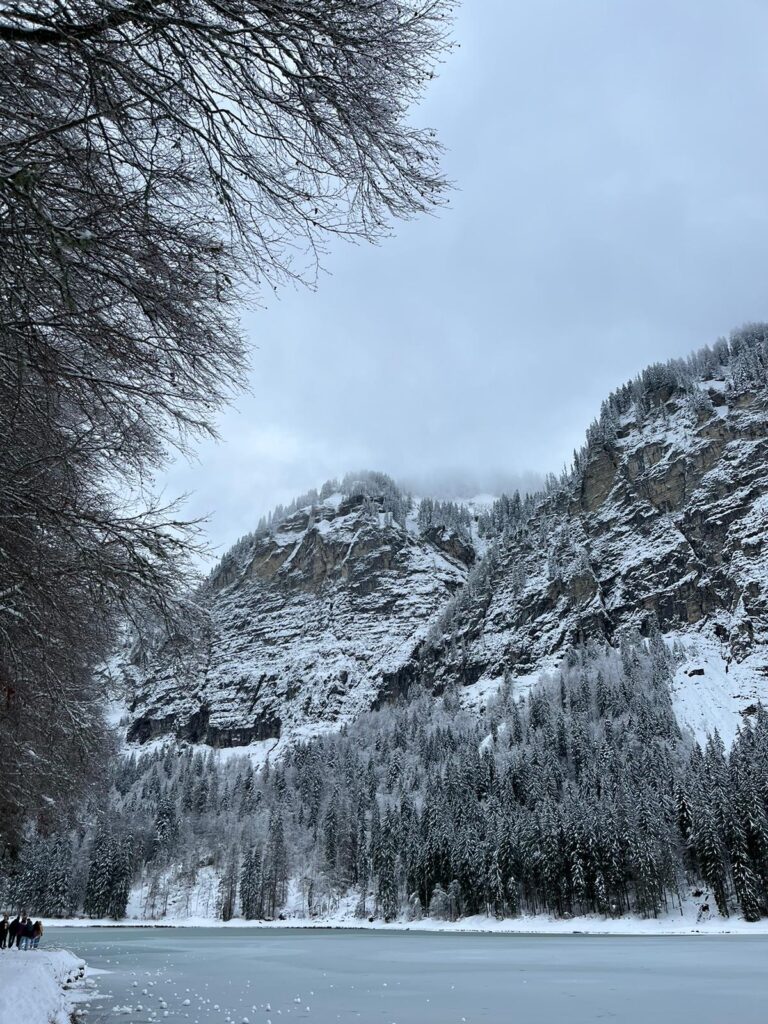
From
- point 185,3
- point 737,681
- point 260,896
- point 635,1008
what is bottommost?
point 260,896

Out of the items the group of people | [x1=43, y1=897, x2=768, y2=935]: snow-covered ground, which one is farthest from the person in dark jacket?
[x1=43, y1=897, x2=768, y2=935]: snow-covered ground

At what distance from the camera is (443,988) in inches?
831

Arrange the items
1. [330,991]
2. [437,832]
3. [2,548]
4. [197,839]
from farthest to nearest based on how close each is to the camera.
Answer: [197,839]
[437,832]
[330,991]
[2,548]

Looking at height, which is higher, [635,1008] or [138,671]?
[138,671]

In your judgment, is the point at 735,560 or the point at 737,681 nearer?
the point at 737,681

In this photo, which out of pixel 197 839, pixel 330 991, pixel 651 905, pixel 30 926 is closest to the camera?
pixel 330 991

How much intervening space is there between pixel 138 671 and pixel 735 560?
682 ft

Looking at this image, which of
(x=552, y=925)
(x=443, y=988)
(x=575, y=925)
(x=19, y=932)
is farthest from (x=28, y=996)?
(x=552, y=925)

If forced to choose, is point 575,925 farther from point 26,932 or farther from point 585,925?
point 26,932

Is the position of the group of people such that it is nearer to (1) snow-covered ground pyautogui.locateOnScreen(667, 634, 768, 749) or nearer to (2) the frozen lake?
(2) the frozen lake

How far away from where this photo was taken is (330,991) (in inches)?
830

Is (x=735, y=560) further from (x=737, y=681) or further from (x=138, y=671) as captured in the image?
(x=138, y=671)

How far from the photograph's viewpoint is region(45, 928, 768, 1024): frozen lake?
1538 cm

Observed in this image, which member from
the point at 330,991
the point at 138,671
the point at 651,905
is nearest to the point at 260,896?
the point at 651,905
